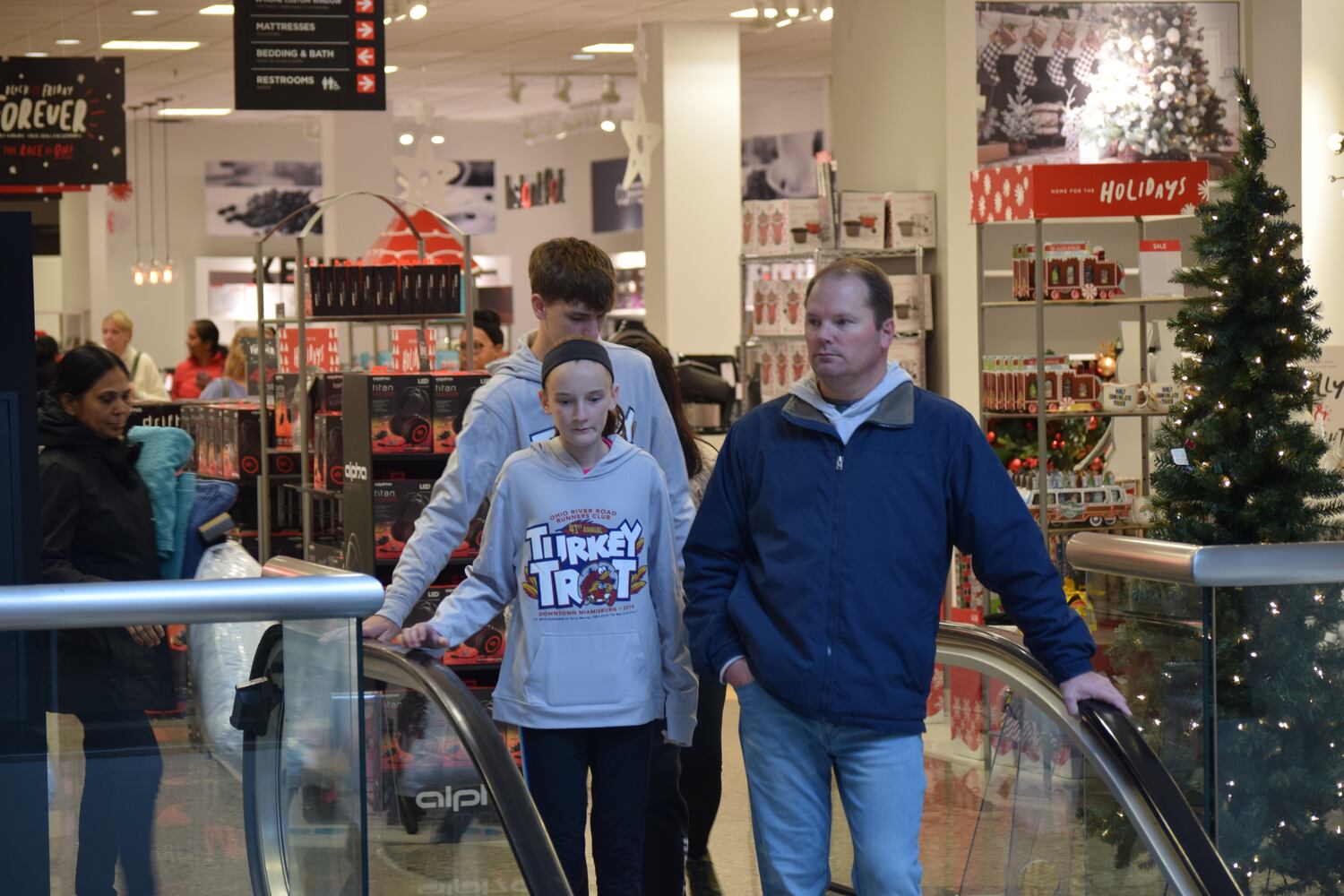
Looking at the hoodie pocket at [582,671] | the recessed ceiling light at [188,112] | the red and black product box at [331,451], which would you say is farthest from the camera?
the recessed ceiling light at [188,112]

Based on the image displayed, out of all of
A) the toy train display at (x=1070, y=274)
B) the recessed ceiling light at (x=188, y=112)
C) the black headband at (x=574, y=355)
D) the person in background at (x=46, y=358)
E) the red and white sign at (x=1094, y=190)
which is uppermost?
the recessed ceiling light at (x=188, y=112)

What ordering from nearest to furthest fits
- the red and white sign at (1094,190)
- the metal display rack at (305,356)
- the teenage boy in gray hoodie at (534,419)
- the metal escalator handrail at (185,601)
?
the metal escalator handrail at (185,601) < the teenage boy in gray hoodie at (534,419) < the red and white sign at (1094,190) < the metal display rack at (305,356)

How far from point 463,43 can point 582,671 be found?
1315cm

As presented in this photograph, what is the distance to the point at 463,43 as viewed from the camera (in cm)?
1552

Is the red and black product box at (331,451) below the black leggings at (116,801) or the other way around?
the other way around

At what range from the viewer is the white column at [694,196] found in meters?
13.2

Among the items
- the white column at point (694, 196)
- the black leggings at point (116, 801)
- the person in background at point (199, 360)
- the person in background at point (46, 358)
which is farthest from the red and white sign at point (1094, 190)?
the person in background at point (199, 360)

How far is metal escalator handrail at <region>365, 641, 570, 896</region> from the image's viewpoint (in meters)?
2.87

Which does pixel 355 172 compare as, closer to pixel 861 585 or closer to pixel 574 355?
pixel 574 355

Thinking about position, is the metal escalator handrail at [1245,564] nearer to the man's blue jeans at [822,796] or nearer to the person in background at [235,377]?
the man's blue jeans at [822,796]

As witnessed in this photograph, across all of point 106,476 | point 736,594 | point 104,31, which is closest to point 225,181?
point 104,31

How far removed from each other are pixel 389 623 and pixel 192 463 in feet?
19.5

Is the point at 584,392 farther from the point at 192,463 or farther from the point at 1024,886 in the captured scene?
the point at 192,463

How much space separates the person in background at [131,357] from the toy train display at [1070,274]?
7186 mm
